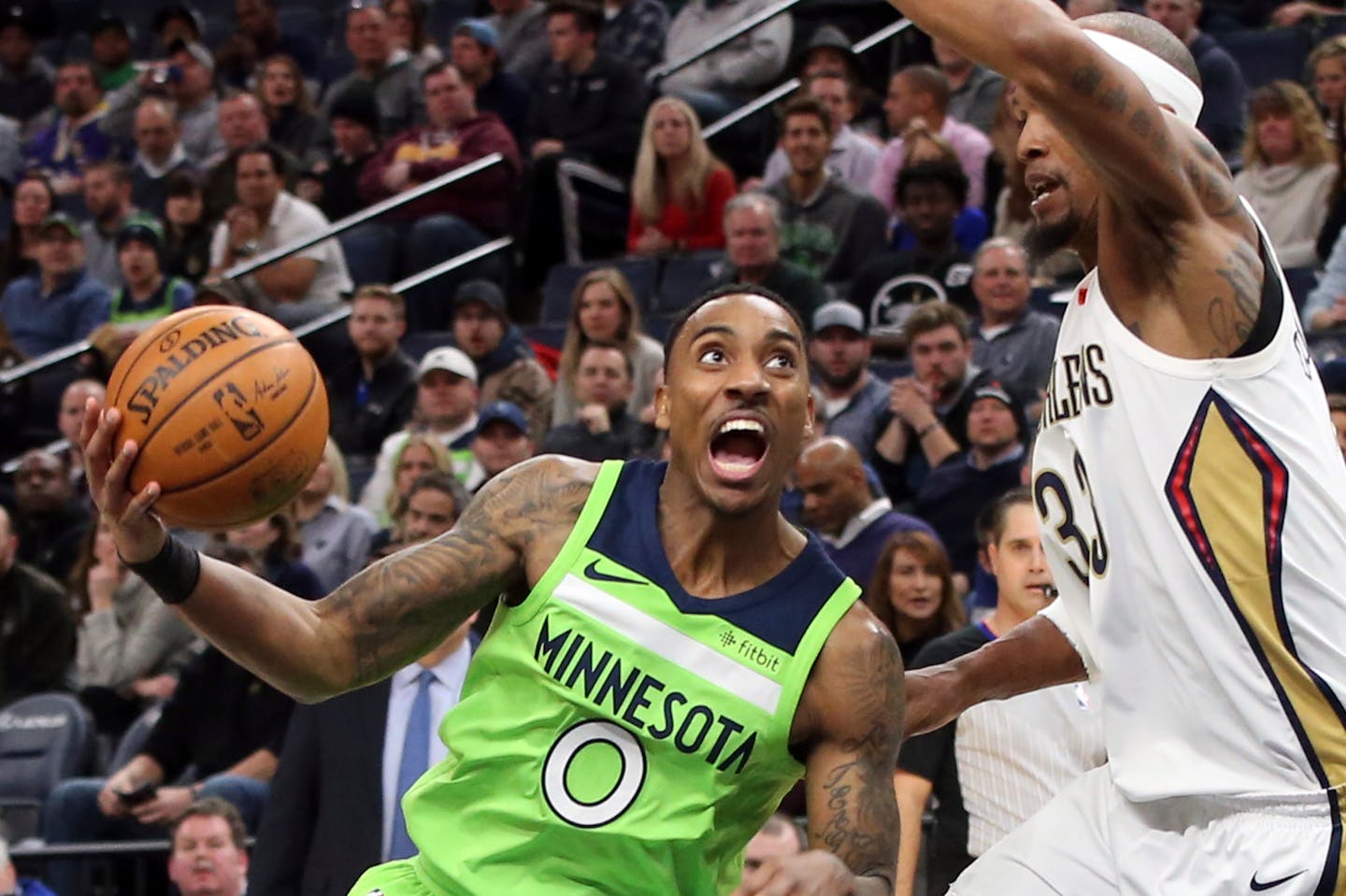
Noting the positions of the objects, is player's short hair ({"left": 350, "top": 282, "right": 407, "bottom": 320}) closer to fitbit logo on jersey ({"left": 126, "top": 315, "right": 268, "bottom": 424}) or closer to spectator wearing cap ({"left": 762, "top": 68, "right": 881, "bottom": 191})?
spectator wearing cap ({"left": 762, "top": 68, "right": 881, "bottom": 191})

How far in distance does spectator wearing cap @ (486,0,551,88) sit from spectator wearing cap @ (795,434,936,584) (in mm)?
5476

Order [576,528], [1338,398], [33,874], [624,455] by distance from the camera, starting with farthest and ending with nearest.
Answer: [624,455]
[33,874]
[1338,398]
[576,528]

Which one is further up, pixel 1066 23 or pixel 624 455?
pixel 1066 23

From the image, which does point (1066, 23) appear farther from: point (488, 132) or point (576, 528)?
point (488, 132)

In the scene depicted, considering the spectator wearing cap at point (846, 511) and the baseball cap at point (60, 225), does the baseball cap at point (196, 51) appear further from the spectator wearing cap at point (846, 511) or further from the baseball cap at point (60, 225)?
the spectator wearing cap at point (846, 511)

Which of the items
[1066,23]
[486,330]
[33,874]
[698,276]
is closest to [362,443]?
[486,330]

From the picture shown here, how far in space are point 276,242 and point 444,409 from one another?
109 inches

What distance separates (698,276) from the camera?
34.6ft

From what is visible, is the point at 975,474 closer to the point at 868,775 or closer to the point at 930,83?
the point at 930,83

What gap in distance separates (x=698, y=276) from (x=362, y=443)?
1860 millimetres

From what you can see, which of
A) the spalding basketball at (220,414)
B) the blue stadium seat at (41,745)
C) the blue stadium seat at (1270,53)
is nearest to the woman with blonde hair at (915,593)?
the spalding basketball at (220,414)

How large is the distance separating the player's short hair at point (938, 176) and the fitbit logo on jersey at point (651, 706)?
642 cm

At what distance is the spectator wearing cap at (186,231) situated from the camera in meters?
12.2

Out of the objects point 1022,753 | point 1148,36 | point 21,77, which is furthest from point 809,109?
point 21,77
